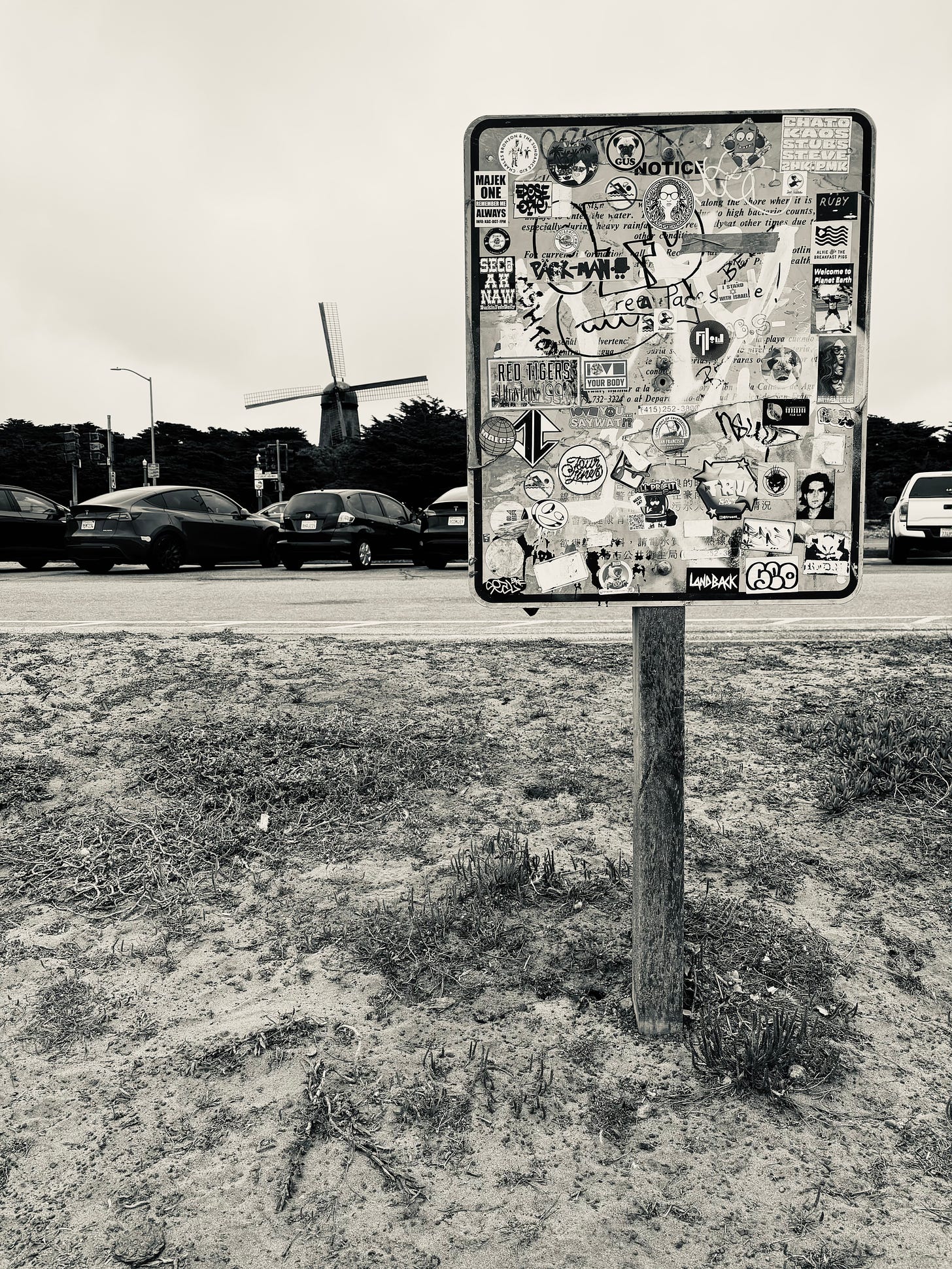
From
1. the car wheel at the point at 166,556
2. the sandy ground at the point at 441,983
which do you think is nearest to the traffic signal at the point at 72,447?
the car wheel at the point at 166,556

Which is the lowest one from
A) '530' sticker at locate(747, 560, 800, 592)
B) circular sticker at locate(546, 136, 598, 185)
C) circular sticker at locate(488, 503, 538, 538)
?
'530' sticker at locate(747, 560, 800, 592)

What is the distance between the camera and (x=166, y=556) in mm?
16922

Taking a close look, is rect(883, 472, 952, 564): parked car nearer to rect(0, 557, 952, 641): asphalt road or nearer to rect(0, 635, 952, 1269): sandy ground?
rect(0, 557, 952, 641): asphalt road

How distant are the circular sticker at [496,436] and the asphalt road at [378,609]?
2755mm

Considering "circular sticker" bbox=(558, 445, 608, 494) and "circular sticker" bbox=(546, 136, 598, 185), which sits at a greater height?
"circular sticker" bbox=(546, 136, 598, 185)

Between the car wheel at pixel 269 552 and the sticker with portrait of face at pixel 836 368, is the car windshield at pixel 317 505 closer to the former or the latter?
the car wheel at pixel 269 552

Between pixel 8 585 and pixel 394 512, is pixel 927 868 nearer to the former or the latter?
pixel 8 585

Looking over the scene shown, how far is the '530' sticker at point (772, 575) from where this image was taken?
2.53 metres

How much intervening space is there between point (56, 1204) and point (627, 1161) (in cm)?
127

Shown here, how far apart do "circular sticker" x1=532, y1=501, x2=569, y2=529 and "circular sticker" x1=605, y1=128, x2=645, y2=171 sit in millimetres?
777

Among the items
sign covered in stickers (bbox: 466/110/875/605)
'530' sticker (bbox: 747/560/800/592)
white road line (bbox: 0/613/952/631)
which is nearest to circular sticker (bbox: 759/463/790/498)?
sign covered in stickers (bbox: 466/110/875/605)

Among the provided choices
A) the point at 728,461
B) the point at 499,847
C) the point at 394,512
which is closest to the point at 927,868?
the point at 499,847

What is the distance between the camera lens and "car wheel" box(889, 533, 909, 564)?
1703cm

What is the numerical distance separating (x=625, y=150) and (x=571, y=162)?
0.41 feet
